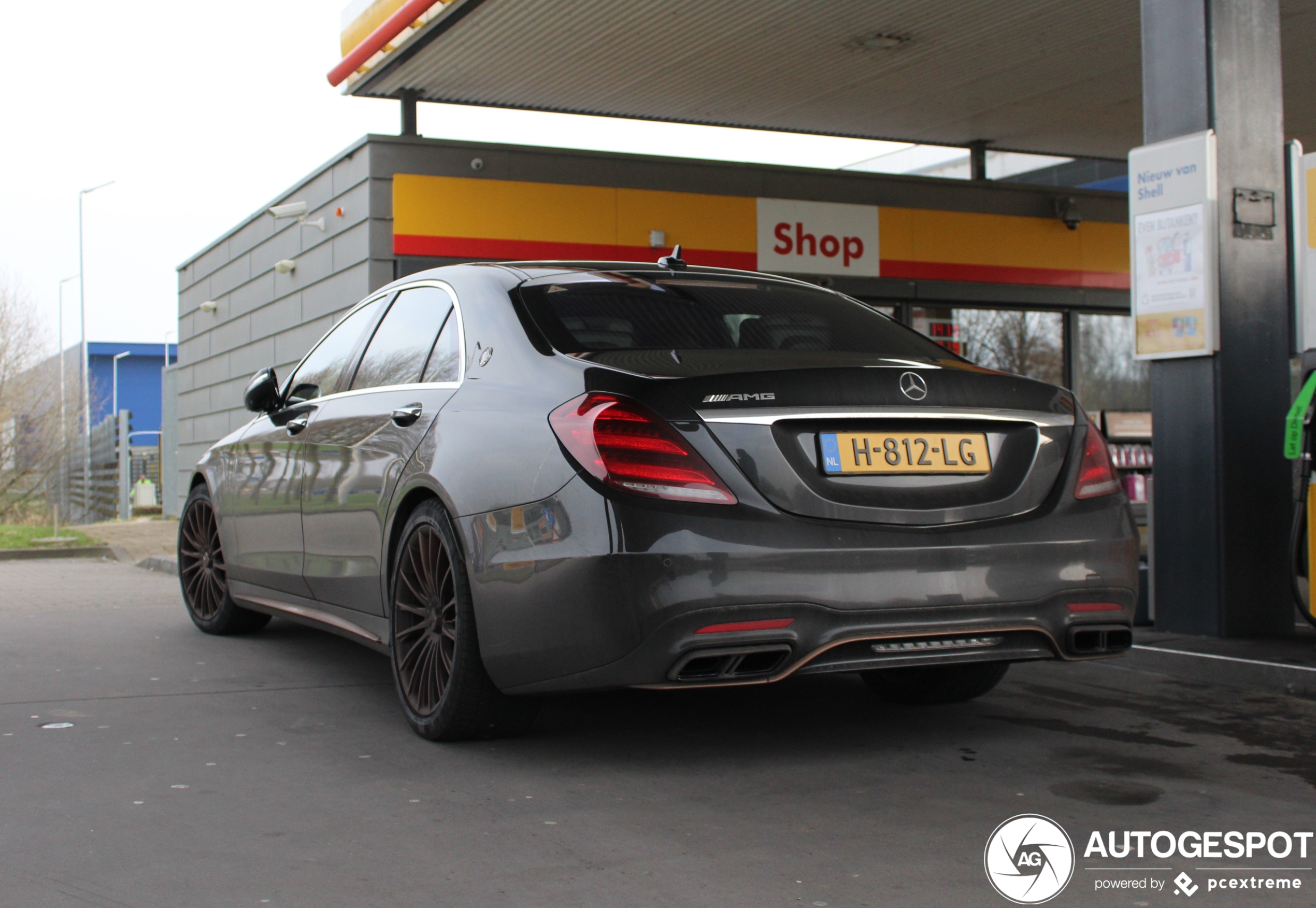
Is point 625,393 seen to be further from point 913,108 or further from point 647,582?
point 913,108

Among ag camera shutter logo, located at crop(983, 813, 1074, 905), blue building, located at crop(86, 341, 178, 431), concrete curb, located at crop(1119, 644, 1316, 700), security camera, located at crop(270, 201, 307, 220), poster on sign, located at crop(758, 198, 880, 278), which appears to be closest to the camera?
ag camera shutter logo, located at crop(983, 813, 1074, 905)

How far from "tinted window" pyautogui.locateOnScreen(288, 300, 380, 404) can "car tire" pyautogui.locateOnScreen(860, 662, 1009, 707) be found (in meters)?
2.36

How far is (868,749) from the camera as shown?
13.0 feet

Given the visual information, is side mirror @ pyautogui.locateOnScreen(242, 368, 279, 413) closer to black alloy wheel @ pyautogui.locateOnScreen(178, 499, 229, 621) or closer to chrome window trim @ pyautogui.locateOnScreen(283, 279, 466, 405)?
chrome window trim @ pyautogui.locateOnScreen(283, 279, 466, 405)

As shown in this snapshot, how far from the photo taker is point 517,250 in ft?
42.6

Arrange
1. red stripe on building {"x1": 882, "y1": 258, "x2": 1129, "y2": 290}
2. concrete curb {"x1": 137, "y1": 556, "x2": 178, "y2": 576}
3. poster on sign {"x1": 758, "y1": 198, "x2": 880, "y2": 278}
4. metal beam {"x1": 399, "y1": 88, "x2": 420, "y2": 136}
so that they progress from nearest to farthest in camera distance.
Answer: concrete curb {"x1": 137, "y1": 556, "x2": 178, "y2": 576} < metal beam {"x1": 399, "y1": 88, "x2": 420, "y2": 136} < poster on sign {"x1": 758, "y1": 198, "x2": 880, "y2": 278} < red stripe on building {"x1": 882, "y1": 258, "x2": 1129, "y2": 290}

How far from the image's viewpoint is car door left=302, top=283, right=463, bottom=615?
439cm

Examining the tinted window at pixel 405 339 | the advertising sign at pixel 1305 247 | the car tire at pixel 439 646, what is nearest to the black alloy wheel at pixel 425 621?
the car tire at pixel 439 646

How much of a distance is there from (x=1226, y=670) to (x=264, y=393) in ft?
13.2

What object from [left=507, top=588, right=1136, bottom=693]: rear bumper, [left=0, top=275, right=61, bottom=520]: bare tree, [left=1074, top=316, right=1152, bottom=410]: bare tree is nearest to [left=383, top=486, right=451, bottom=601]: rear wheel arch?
[left=507, top=588, right=1136, bottom=693]: rear bumper

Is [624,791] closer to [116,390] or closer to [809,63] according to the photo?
[809,63]

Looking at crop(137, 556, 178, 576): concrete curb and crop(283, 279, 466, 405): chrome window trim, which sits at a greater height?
crop(283, 279, 466, 405): chrome window trim

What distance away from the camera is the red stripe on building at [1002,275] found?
49.0ft

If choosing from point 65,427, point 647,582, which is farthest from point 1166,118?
point 65,427
